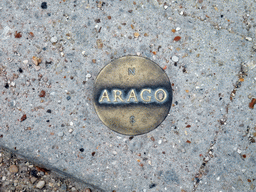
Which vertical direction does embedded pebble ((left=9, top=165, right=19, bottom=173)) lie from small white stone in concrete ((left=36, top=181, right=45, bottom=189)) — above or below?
above

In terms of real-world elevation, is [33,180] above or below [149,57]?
below

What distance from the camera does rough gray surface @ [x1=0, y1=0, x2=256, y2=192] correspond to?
208 cm

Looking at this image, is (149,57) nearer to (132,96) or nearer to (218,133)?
(132,96)

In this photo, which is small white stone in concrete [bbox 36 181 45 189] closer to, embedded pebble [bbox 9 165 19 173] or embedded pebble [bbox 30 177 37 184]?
embedded pebble [bbox 30 177 37 184]

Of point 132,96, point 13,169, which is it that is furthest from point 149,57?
point 13,169

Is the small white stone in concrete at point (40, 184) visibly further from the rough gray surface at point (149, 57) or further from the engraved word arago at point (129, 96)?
the engraved word arago at point (129, 96)

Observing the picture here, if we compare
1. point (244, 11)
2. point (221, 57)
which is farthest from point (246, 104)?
point (244, 11)

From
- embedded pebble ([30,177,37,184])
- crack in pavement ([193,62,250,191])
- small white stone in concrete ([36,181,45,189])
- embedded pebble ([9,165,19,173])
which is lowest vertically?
small white stone in concrete ([36,181,45,189])

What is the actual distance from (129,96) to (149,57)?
492 mm

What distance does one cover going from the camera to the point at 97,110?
2.09m

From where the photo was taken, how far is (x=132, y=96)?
6.81 ft

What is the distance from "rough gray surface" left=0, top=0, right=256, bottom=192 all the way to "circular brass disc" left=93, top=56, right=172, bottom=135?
0.09 metres

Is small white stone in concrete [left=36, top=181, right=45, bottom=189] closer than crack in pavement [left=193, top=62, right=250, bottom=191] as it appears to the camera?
Yes

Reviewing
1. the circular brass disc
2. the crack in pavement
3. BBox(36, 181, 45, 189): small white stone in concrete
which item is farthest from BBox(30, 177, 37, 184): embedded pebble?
the crack in pavement
